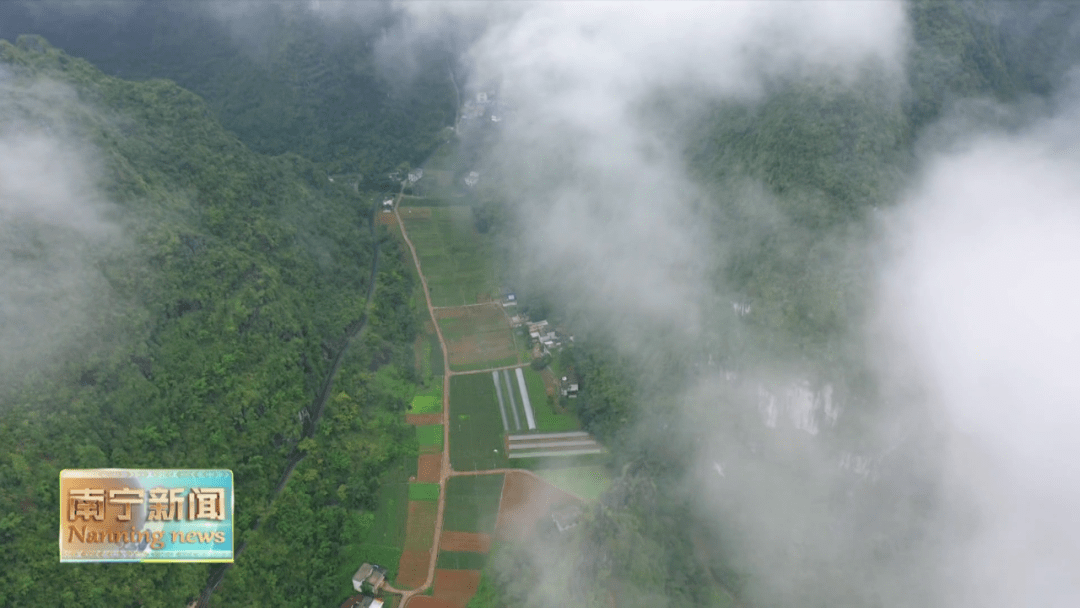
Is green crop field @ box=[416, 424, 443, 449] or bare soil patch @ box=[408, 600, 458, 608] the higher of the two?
green crop field @ box=[416, 424, 443, 449]

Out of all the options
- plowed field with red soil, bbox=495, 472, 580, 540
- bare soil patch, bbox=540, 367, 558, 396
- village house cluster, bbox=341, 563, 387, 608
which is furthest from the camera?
bare soil patch, bbox=540, 367, 558, 396

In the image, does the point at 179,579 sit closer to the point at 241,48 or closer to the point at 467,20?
the point at 241,48

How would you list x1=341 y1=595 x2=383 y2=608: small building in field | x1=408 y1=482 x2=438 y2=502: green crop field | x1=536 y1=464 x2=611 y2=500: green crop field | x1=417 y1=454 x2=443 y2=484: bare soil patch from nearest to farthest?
x1=341 y1=595 x2=383 y2=608: small building in field → x1=536 y1=464 x2=611 y2=500: green crop field → x1=408 y1=482 x2=438 y2=502: green crop field → x1=417 y1=454 x2=443 y2=484: bare soil patch

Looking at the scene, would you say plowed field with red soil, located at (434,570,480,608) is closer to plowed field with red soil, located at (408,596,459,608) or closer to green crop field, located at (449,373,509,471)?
plowed field with red soil, located at (408,596,459,608)

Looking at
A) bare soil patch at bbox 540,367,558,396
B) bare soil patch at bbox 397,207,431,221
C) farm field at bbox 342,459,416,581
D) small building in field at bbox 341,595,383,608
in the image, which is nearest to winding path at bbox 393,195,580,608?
small building in field at bbox 341,595,383,608

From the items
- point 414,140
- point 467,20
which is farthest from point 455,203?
point 467,20

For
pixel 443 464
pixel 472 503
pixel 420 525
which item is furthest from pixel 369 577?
pixel 443 464
